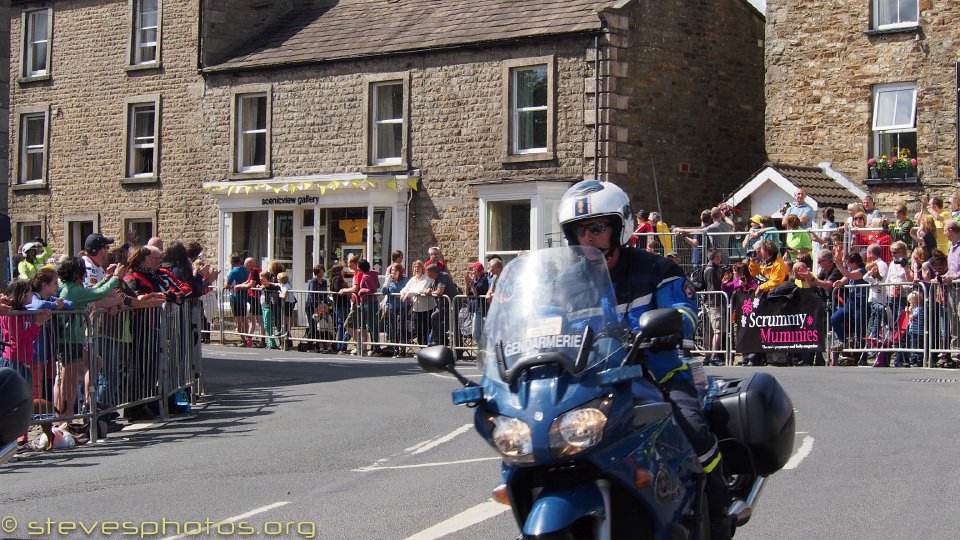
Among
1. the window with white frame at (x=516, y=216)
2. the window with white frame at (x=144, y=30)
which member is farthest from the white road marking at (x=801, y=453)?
the window with white frame at (x=144, y=30)

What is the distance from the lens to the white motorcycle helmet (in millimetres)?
6477

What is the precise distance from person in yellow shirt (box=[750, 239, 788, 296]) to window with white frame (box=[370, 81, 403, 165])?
1358cm

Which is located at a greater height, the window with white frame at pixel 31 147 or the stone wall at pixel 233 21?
the stone wall at pixel 233 21

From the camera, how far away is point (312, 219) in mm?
34500

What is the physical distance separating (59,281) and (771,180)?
17559 mm

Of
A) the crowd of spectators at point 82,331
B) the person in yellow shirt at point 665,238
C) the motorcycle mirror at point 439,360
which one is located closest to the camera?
the motorcycle mirror at point 439,360

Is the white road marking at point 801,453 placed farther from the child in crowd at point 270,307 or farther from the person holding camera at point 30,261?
the child in crowd at point 270,307

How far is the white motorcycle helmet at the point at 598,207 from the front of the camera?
255 inches

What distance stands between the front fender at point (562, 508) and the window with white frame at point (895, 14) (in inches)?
984

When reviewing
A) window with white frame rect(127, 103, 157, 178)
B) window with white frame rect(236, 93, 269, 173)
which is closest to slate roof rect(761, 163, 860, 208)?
window with white frame rect(236, 93, 269, 173)

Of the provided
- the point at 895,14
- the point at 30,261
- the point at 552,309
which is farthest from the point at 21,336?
the point at 895,14

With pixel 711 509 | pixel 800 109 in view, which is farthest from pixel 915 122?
pixel 711 509

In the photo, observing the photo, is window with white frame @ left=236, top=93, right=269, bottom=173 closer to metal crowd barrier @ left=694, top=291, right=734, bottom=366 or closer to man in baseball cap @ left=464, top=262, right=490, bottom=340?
man in baseball cap @ left=464, top=262, right=490, bottom=340

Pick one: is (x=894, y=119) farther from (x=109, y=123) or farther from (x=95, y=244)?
(x=109, y=123)
